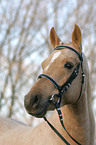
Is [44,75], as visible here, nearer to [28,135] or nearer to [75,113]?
[75,113]

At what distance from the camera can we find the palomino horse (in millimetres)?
2012

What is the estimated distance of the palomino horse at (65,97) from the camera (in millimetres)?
2012

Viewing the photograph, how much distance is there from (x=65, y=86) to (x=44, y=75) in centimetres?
29

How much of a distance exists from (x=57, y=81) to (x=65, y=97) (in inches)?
9.1

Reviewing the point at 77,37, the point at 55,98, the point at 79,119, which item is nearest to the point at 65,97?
the point at 55,98

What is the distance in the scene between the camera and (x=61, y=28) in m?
10.5

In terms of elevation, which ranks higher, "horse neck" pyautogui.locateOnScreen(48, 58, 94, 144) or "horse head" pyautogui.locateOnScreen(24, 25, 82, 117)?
"horse head" pyautogui.locateOnScreen(24, 25, 82, 117)

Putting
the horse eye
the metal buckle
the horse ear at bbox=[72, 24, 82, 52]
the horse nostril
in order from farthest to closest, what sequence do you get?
the horse ear at bbox=[72, 24, 82, 52] < the horse eye < the metal buckle < the horse nostril

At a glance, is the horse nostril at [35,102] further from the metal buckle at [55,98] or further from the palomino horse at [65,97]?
the metal buckle at [55,98]

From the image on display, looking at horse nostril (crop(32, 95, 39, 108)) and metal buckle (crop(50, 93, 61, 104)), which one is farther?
metal buckle (crop(50, 93, 61, 104))

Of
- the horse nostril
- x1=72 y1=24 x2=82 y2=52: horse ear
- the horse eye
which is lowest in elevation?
the horse nostril

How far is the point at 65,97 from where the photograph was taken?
87.4 inches

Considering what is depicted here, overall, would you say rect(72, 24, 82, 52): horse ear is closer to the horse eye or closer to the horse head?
the horse head

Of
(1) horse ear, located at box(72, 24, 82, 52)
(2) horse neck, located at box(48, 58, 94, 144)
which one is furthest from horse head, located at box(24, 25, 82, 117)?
(2) horse neck, located at box(48, 58, 94, 144)
